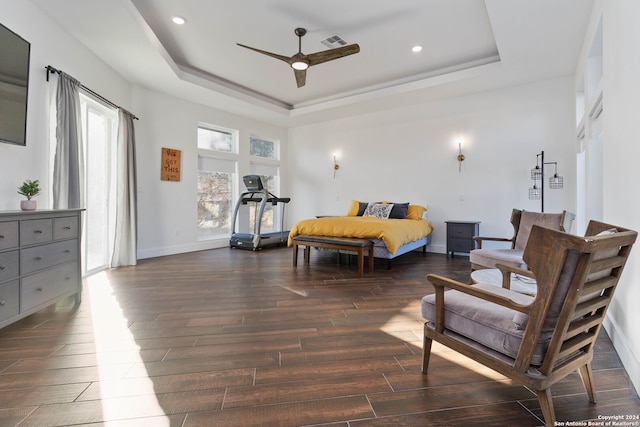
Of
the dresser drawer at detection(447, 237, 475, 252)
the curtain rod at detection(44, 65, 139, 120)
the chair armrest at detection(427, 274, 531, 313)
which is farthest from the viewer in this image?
the dresser drawer at detection(447, 237, 475, 252)

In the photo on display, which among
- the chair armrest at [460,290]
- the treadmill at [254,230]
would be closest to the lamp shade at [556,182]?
the chair armrest at [460,290]

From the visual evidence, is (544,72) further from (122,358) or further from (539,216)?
(122,358)

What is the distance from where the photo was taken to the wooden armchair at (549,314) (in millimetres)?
1155

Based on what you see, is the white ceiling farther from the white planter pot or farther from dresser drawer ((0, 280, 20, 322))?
dresser drawer ((0, 280, 20, 322))

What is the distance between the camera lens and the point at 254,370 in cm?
182

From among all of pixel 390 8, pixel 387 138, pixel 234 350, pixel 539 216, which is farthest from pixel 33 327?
pixel 387 138

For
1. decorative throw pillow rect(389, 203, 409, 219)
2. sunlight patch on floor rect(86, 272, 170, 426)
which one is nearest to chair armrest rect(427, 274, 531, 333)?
sunlight patch on floor rect(86, 272, 170, 426)

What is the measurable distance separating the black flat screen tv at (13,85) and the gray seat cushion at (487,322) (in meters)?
3.63

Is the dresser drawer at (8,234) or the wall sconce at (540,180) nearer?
the dresser drawer at (8,234)

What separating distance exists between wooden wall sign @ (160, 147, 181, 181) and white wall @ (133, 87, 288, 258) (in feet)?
0.26

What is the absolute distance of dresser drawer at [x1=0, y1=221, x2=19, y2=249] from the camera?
7.01 feet

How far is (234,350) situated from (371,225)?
2.87m

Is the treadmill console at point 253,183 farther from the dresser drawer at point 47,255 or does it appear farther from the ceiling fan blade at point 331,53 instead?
the dresser drawer at point 47,255

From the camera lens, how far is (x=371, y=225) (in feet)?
14.7
